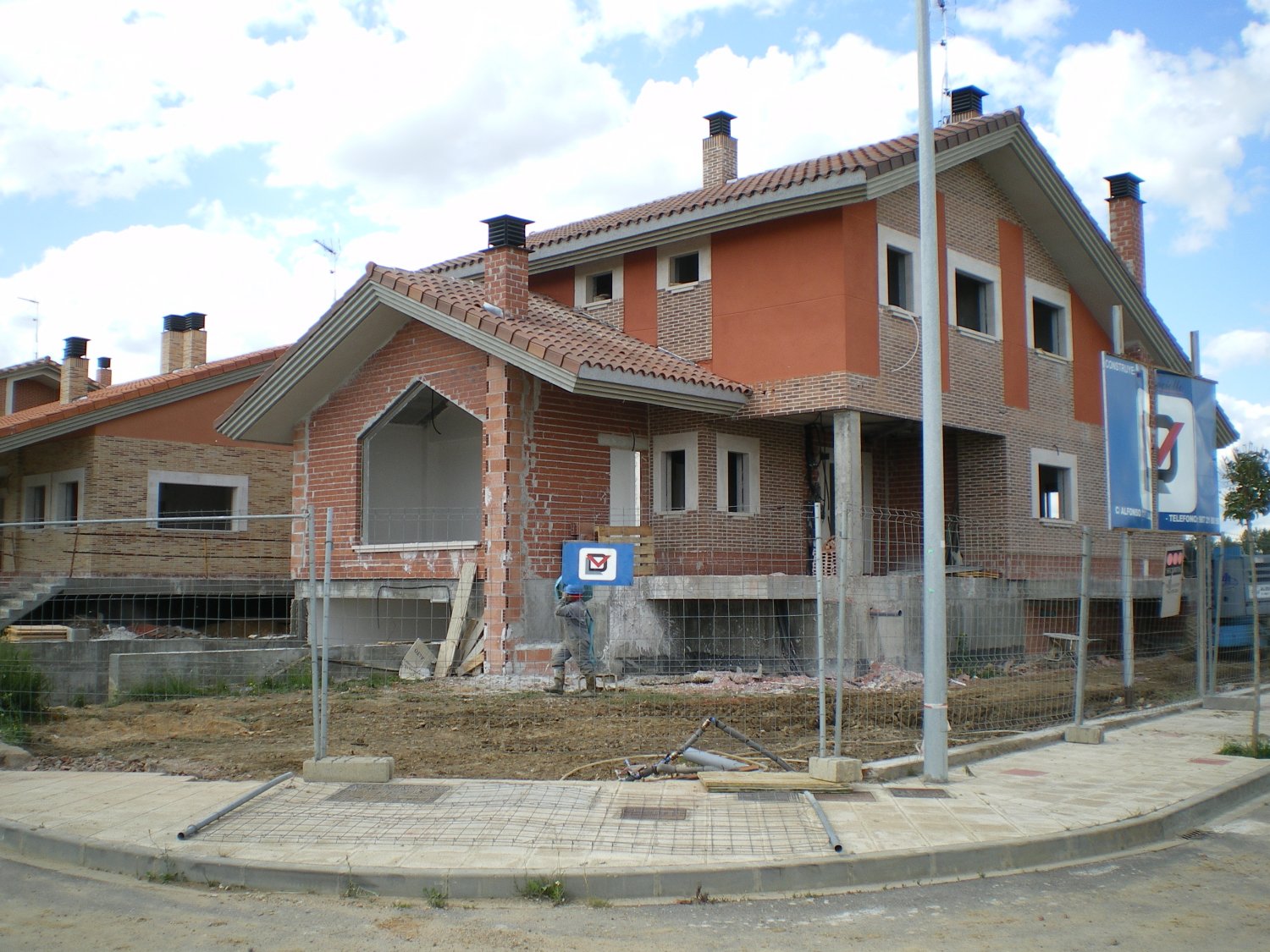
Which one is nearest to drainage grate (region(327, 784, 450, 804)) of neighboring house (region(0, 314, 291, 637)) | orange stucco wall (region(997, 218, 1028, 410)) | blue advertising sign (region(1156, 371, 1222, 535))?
blue advertising sign (region(1156, 371, 1222, 535))

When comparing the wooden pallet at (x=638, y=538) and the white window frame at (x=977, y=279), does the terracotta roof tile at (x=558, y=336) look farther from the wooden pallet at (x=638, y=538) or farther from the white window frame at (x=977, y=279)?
the white window frame at (x=977, y=279)

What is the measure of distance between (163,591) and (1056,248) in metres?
17.6

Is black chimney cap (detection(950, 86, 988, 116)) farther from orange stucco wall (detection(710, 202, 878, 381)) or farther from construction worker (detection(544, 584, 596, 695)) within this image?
construction worker (detection(544, 584, 596, 695))

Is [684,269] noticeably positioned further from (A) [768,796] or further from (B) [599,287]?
(A) [768,796]

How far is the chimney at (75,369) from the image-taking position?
94.2 feet

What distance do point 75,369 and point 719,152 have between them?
55.1ft

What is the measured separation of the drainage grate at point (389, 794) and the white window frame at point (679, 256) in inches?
464

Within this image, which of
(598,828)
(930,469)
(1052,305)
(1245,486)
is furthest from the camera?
(1245,486)

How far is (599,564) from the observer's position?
1188 centimetres

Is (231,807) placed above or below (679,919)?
above

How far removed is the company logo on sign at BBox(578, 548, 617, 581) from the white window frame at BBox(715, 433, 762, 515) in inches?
224

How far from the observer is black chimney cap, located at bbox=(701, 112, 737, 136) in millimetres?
22484

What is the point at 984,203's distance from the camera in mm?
20578

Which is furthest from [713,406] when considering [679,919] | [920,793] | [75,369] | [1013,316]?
[75,369]
